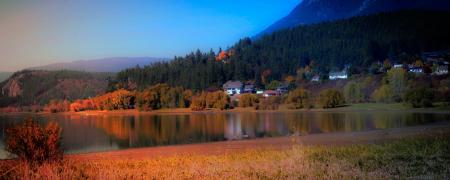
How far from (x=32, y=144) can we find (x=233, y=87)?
146 metres

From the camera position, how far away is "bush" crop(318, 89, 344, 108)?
308 feet

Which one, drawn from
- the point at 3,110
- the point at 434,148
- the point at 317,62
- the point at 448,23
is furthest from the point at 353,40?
the point at 434,148

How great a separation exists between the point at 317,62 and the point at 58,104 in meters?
96.3

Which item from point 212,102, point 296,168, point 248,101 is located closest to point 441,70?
point 248,101

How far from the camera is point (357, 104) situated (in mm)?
94875

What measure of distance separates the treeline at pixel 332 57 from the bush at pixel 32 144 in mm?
137458

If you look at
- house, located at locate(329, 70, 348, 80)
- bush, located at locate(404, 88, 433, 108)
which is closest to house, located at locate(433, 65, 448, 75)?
house, located at locate(329, 70, 348, 80)

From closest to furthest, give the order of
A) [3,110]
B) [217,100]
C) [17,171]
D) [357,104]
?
[17,171], [357,104], [217,100], [3,110]

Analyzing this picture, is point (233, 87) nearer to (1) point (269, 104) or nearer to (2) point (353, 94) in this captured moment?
(1) point (269, 104)

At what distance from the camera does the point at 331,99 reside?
308 feet

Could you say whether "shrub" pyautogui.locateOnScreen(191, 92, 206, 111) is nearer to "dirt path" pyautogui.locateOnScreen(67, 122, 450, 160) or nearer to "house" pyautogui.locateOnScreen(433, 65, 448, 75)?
"house" pyautogui.locateOnScreen(433, 65, 448, 75)

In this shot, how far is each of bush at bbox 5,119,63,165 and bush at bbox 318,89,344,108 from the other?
277 feet

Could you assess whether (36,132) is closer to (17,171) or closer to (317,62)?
(17,171)

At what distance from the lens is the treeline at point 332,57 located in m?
160
